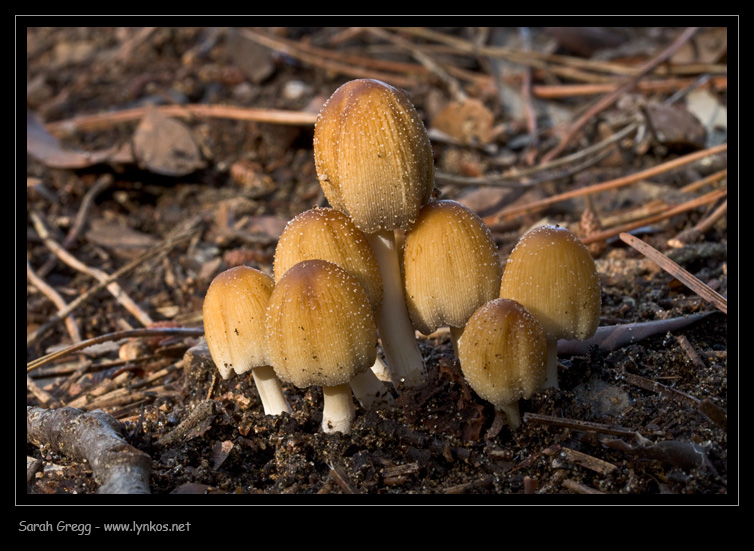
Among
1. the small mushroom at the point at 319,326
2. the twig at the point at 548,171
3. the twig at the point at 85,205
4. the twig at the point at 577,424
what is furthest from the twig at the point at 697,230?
the twig at the point at 85,205

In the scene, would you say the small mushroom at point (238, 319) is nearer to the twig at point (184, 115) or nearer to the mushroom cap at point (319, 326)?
the mushroom cap at point (319, 326)

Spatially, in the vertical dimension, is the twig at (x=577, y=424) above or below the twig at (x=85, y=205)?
below

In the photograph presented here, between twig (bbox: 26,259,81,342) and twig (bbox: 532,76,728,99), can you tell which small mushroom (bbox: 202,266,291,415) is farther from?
twig (bbox: 532,76,728,99)

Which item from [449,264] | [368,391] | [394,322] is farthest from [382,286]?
[368,391]

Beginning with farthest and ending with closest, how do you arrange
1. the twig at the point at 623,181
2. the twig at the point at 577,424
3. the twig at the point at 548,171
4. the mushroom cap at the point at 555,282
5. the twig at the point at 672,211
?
the twig at the point at 548,171 < the twig at the point at 623,181 < the twig at the point at 672,211 < the mushroom cap at the point at 555,282 < the twig at the point at 577,424
